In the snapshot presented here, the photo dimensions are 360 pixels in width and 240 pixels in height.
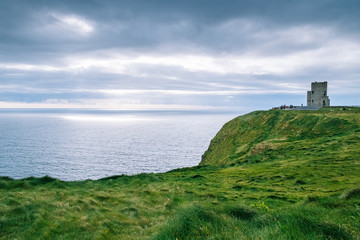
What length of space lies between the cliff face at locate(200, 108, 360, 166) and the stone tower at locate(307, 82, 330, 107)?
116ft

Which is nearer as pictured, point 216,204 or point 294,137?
point 216,204

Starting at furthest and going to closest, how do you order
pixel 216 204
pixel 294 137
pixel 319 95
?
1. pixel 319 95
2. pixel 294 137
3. pixel 216 204

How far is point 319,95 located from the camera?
94.1 metres

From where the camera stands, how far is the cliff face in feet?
109

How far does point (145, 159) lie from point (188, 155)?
77.1ft

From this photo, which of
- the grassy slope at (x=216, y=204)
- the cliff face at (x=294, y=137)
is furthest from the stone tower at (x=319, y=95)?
the grassy slope at (x=216, y=204)

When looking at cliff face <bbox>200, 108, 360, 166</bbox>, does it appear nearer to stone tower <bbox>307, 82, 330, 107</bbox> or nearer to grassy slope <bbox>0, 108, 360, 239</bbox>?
A: grassy slope <bbox>0, 108, 360, 239</bbox>

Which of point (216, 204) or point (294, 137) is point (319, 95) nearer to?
point (294, 137)

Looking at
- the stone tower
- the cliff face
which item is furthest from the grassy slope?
the stone tower

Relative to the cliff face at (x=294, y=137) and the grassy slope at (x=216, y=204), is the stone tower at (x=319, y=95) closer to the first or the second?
the cliff face at (x=294, y=137)

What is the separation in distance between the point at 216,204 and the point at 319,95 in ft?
324

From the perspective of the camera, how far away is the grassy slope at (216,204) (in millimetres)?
7320

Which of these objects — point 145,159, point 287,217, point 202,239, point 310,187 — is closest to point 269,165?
point 310,187

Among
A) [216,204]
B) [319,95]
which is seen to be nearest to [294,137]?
[216,204]
